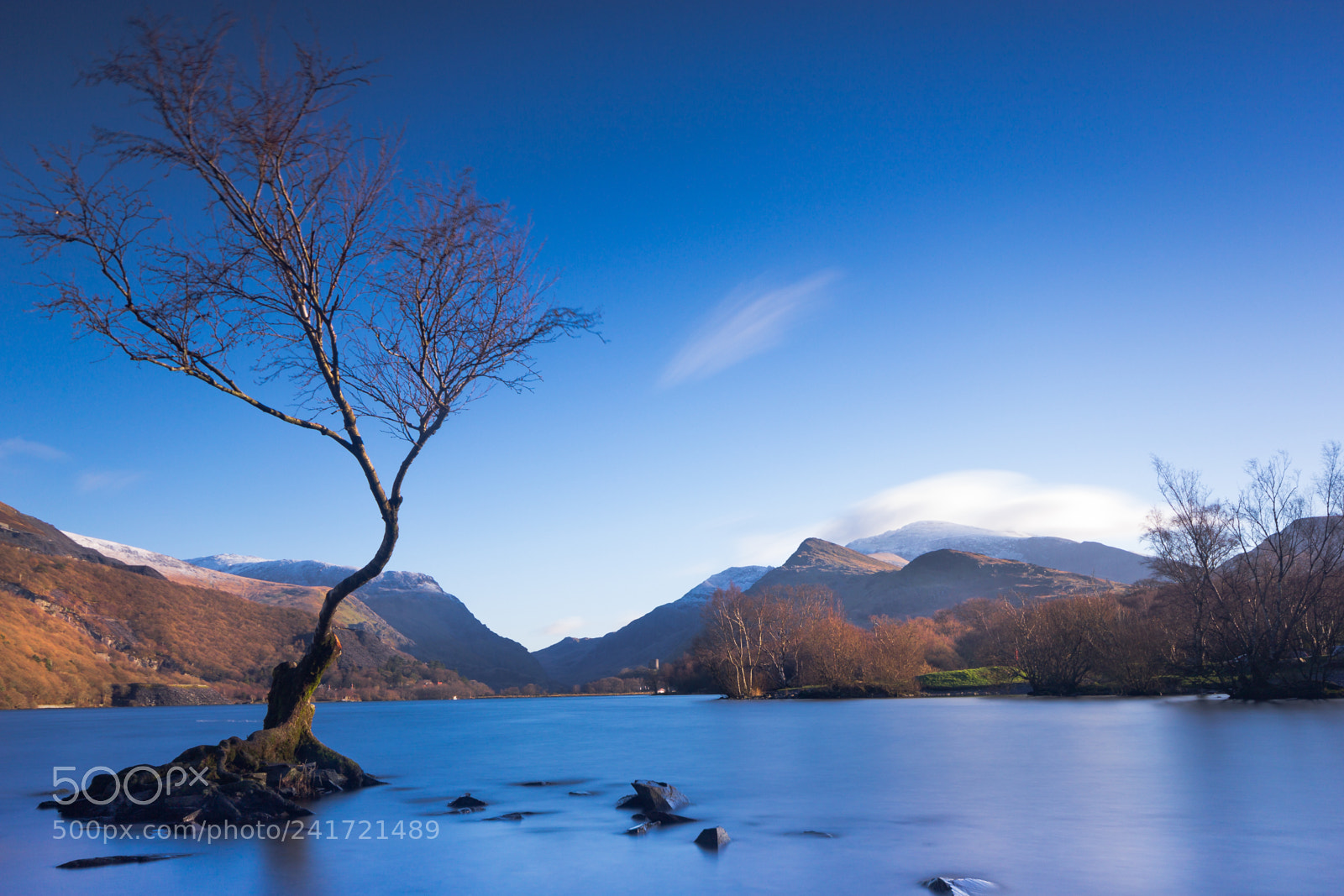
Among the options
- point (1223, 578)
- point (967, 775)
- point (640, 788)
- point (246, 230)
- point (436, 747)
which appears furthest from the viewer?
point (1223, 578)

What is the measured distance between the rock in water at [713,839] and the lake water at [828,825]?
154 millimetres

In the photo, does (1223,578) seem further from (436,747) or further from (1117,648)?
(436,747)

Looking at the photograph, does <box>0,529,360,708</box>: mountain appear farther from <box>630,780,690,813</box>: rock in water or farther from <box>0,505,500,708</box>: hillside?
<box>630,780,690,813</box>: rock in water

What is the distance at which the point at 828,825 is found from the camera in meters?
11.3

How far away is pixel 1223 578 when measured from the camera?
155 ft

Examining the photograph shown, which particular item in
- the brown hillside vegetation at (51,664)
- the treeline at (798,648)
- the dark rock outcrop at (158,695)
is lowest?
the dark rock outcrop at (158,695)

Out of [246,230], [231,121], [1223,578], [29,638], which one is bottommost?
[29,638]

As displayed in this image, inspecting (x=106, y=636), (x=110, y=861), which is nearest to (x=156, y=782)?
(x=110, y=861)

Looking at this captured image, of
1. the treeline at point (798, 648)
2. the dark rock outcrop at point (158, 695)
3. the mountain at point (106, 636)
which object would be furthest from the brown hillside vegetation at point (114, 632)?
the treeline at point (798, 648)

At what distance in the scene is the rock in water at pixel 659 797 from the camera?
11.8 meters

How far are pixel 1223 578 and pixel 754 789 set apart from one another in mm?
46365

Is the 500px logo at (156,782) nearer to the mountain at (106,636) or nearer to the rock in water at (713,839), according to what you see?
the rock in water at (713,839)

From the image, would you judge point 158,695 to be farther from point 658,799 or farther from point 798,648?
point 658,799

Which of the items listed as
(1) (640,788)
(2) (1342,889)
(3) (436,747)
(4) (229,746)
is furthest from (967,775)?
(3) (436,747)
